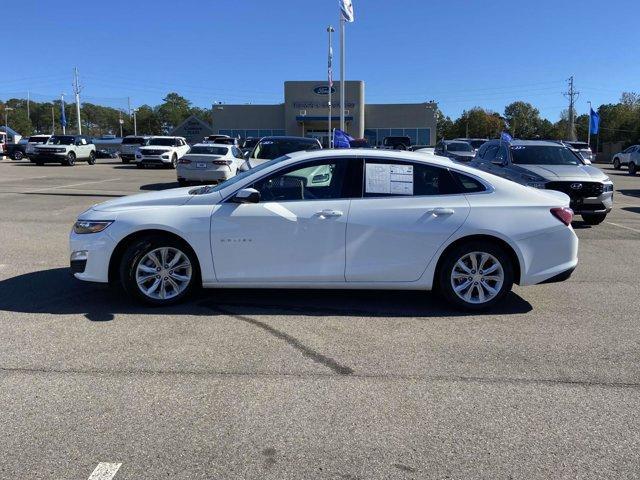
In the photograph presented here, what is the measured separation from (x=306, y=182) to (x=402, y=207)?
984 mm

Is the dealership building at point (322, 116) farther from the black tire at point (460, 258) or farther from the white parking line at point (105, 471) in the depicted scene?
the white parking line at point (105, 471)

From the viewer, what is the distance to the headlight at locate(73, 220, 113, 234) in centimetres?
549

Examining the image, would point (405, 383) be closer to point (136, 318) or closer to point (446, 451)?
point (446, 451)

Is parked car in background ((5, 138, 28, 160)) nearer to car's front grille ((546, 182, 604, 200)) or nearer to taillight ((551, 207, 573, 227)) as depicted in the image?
car's front grille ((546, 182, 604, 200))

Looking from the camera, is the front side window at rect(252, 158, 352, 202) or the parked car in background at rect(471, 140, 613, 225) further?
the parked car in background at rect(471, 140, 613, 225)

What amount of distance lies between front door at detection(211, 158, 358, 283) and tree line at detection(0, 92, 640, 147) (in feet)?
240

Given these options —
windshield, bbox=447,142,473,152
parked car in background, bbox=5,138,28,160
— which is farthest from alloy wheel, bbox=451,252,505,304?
parked car in background, bbox=5,138,28,160

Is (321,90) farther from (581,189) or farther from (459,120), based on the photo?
(459,120)

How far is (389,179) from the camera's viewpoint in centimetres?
562

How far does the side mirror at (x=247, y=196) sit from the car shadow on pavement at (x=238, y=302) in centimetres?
109

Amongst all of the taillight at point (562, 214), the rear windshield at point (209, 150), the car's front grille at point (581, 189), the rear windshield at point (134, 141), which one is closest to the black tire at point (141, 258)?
the taillight at point (562, 214)

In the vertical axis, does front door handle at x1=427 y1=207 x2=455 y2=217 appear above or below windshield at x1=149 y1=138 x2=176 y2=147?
below

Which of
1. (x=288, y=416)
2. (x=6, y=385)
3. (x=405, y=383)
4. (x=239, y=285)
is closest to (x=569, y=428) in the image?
(x=405, y=383)

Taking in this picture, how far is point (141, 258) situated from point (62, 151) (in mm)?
29847
